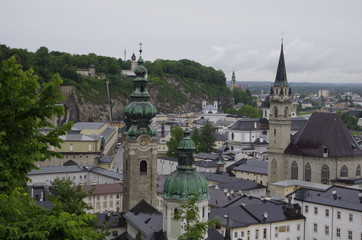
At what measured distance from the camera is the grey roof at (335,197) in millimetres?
48719

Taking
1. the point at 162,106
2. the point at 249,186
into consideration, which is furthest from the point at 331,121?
the point at 162,106

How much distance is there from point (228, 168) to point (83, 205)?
171 feet

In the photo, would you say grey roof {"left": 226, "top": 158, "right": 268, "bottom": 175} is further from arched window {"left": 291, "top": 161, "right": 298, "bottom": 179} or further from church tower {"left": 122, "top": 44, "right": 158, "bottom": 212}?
church tower {"left": 122, "top": 44, "right": 158, "bottom": 212}

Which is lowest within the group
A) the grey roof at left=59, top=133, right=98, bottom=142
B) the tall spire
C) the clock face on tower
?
the grey roof at left=59, top=133, right=98, bottom=142

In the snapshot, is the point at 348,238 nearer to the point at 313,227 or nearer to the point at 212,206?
the point at 313,227

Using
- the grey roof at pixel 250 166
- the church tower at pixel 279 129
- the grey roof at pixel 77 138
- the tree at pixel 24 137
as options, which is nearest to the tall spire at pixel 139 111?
the tree at pixel 24 137

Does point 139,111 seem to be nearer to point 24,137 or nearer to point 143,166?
point 143,166

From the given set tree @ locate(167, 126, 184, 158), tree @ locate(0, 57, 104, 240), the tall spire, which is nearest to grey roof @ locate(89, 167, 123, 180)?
tree @ locate(167, 126, 184, 158)

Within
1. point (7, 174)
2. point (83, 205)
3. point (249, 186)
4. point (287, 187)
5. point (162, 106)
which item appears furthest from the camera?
point (162, 106)

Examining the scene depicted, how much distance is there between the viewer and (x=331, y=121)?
68812mm

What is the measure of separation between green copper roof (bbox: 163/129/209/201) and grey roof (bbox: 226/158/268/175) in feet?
148

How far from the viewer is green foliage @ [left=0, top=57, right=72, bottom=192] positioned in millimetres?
14323

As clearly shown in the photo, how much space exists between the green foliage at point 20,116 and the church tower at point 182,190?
53.3ft

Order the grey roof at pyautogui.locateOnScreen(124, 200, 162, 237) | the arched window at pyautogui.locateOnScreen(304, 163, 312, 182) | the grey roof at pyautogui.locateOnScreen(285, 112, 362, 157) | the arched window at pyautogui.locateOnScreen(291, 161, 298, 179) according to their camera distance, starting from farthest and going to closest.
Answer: the arched window at pyautogui.locateOnScreen(291, 161, 298, 179), the arched window at pyautogui.locateOnScreen(304, 163, 312, 182), the grey roof at pyautogui.locateOnScreen(285, 112, 362, 157), the grey roof at pyautogui.locateOnScreen(124, 200, 162, 237)
